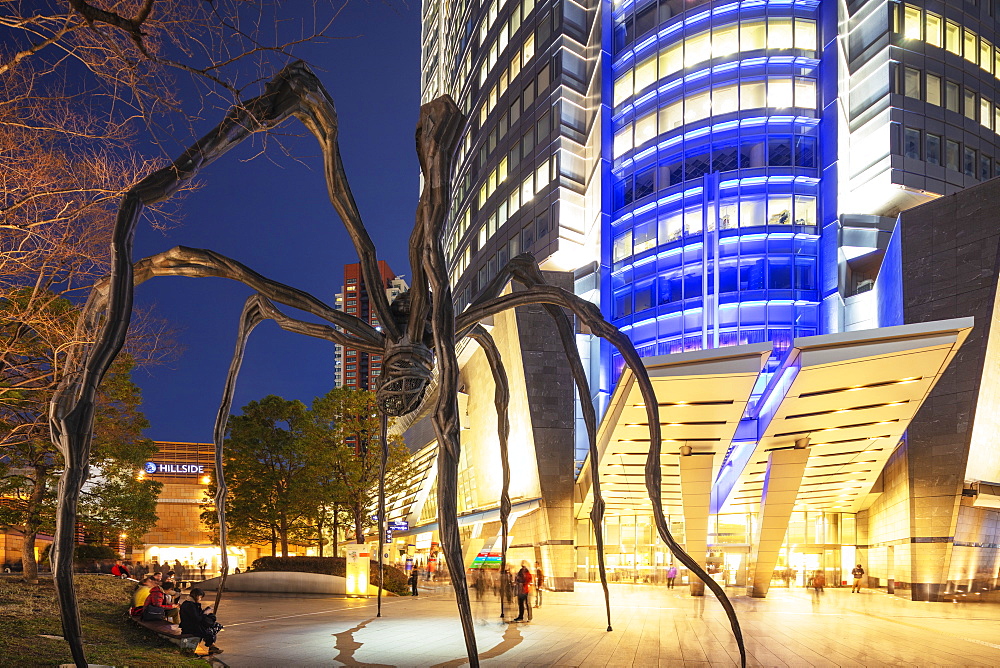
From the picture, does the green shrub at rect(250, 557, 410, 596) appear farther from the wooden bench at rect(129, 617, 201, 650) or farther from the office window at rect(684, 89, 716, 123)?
the office window at rect(684, 89, 716, 123)

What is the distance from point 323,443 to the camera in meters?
34.3

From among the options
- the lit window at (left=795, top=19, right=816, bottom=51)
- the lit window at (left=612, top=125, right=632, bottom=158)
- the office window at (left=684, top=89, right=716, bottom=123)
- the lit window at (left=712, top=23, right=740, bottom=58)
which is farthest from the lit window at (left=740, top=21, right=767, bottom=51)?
the lit window at (left=612, top=125, right=632, bottom=158)

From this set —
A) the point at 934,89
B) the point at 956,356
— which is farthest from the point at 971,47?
the point at 956,356

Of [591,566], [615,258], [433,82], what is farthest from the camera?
[433,82]

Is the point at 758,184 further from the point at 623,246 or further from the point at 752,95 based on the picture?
the point at 623,246

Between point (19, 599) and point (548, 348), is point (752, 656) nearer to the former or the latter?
point (19, 599)

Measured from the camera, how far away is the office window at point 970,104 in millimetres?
39562

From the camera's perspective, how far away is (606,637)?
44.4 feet

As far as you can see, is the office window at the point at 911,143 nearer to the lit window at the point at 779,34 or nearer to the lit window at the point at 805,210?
the lit window at the point at 805,210

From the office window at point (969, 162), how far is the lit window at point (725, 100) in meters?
11.7

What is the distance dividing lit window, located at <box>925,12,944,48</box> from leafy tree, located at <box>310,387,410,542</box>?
3359 cm

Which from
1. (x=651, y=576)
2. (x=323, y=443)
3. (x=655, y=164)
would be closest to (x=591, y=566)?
(x=651, y=576)

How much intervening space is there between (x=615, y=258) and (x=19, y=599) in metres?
35.9

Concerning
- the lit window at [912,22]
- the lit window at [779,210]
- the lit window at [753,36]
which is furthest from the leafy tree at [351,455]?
the lit window at [912,22]
